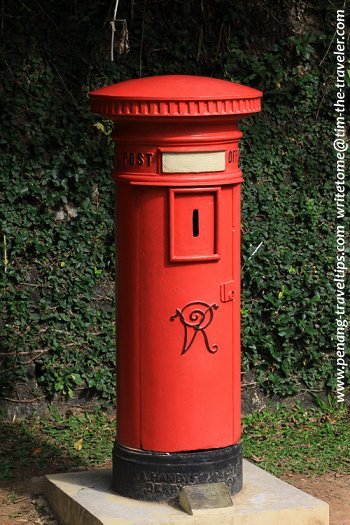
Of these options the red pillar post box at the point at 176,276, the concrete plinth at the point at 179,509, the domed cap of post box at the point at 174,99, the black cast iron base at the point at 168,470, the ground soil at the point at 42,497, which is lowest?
the ground soil at the point at 42,497

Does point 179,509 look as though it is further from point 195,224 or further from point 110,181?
point 110,181

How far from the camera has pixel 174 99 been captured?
175 inches

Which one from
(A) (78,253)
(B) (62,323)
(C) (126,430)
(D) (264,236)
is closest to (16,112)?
(A) (78,253)

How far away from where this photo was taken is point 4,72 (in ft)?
20.4

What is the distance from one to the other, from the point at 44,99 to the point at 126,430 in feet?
7.80

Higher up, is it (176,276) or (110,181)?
(110,181)

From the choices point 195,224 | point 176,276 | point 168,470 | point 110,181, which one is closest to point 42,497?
point 168,470

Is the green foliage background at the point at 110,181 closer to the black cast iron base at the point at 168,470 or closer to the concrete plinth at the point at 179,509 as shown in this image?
the concrete plinth at the point at 179,509

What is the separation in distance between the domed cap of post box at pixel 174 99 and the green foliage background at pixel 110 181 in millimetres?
1683

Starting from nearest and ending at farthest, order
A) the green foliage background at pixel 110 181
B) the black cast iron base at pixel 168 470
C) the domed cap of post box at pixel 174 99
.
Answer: the domed cap of post box at pixel 174 99 < the black cast iron base at pixel 168 470 < the green foliage background at pixel 110 181

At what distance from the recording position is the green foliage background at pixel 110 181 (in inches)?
248

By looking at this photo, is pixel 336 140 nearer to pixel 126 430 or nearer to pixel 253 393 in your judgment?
pixel 253 393

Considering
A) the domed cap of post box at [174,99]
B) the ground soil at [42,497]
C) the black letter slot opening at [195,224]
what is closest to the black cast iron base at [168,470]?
the ground soil at [42,497]

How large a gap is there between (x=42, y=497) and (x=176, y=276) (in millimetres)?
1616
